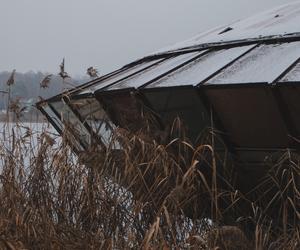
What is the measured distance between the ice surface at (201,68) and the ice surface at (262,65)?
0.47 ft

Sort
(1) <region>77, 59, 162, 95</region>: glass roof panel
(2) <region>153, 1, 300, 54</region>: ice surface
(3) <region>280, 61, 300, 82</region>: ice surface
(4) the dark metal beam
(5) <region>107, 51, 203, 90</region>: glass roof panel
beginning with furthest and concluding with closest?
(1) <region>77, 59, 162, 95</region>: glass roof panel, (2) <region>153, 1, 300, 54</region>: ice surface, (5) <region>107, 51, 203, 90</region>: glass roof panel, (4) the dark metal beam, (3) <region>280, 61, 300, 82</region>: ice surface

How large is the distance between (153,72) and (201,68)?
0.73 meters

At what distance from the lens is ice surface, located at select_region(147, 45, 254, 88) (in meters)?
5.42

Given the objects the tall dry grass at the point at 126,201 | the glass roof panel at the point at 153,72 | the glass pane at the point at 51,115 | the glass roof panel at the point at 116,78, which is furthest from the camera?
the glass pane at the point at 51,115

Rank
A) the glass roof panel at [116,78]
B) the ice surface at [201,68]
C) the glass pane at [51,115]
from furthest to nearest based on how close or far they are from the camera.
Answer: the glass pane at [51,115] → the glass roof panel at [116,78] → the ice surface at [201,68]

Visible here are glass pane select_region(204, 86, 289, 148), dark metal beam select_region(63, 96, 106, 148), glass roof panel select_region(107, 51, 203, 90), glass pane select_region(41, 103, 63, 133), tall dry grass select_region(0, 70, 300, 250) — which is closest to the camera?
tall dry grass select_region(0, 70, 300, 250)

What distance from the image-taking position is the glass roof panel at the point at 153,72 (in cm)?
595

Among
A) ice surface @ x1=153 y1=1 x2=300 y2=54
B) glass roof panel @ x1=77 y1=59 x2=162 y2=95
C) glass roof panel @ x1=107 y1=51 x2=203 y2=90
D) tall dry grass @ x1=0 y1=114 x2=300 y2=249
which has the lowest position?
tall dry grass @ x1=0 y1=114 x2=300 y2=249

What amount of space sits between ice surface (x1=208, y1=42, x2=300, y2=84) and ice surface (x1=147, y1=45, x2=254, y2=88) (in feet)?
0.47

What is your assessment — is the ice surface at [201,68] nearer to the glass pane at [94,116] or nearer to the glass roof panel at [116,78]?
the glass pane at [94,116]

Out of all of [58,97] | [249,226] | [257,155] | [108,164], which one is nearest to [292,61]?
[257,155]

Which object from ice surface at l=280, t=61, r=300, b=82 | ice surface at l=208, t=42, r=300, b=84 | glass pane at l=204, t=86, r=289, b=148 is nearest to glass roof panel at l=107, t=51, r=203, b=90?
ice surface at l=208, t=42, r=300, b=84

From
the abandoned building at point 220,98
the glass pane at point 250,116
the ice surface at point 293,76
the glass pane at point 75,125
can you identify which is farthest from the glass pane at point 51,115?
the ice surface at point 293,76

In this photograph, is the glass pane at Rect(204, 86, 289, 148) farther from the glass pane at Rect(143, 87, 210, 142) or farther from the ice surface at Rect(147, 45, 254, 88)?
the ice surface at Rect(147, 45, 254, 88)
